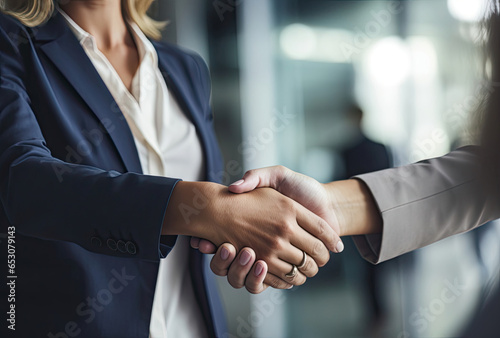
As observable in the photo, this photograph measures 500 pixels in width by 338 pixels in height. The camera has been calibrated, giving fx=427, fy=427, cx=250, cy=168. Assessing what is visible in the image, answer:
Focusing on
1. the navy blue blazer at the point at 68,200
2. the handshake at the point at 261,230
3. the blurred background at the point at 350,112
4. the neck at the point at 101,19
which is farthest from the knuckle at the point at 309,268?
the neck at the point at 101,19

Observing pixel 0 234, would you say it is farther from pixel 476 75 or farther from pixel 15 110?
pixel 476 75

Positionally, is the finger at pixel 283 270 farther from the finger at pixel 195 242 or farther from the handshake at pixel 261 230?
the finger at pixel 195 242

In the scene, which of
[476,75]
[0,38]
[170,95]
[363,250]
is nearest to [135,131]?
[170,95]

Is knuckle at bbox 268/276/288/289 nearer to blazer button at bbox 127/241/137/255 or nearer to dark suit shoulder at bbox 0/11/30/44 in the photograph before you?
blazer button at bbox 127/241/137/255

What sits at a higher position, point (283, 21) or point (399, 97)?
point (283, 21)

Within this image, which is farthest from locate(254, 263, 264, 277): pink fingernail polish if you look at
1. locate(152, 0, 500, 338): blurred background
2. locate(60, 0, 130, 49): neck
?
locate(60, 0, 130, 49): neck

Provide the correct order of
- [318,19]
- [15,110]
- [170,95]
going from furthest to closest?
→ [318,19] < [170,95] < [15,110]

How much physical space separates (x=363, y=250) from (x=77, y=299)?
0.49m

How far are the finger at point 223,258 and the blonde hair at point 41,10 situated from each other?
1.24 feet

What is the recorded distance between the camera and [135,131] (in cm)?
66

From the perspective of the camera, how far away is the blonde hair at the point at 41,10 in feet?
2.04

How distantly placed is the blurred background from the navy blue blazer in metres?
0.17

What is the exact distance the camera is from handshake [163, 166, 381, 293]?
62 cm

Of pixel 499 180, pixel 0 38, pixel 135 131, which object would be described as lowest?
pixel 499 180
